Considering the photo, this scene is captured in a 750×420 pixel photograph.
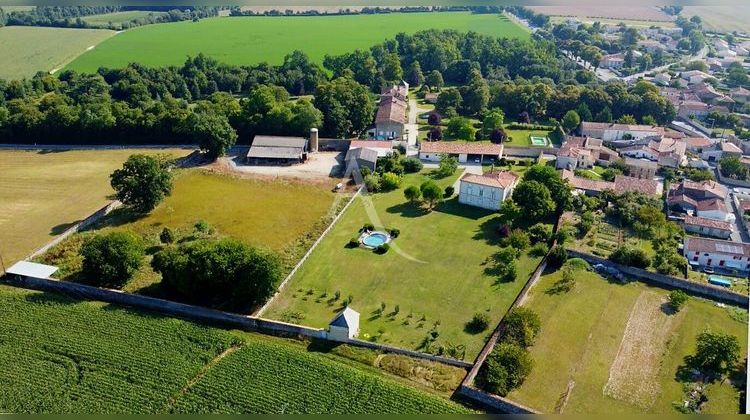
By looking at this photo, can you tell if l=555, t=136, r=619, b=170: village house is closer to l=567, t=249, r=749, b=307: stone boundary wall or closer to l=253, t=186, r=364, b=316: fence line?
l=567, t=249, r=749, b=307: stone boundary wall

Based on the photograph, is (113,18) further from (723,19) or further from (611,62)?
(723,19)

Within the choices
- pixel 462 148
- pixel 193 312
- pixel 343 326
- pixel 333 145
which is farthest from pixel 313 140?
pixel 343 326

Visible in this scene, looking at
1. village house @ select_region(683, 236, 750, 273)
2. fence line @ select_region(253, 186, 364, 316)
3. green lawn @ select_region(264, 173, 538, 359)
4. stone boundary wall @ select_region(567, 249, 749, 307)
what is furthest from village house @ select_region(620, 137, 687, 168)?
fence line @ select_region(253, 186, 364, 316)

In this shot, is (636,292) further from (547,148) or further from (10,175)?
(10,175)

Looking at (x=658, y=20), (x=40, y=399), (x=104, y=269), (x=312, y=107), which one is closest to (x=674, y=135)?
(x=312, y=107)

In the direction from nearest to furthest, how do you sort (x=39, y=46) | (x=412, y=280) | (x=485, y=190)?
1. (x=412, y=280)
2. (x=485, y=190)
3. (x=39, y=46)

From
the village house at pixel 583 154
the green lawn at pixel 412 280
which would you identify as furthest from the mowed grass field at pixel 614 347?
the village house at pixel 583 154
